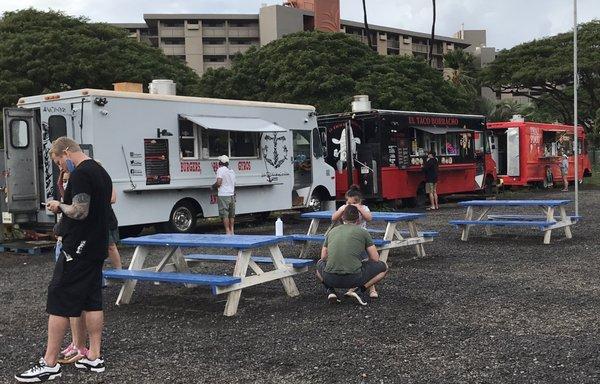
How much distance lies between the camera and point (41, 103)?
12.6 meters

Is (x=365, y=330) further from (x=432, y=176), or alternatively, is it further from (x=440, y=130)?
(x=440, y=130)

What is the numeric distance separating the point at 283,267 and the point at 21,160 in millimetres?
7307

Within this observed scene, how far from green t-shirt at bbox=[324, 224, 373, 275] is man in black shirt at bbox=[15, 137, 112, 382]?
2.63 metres

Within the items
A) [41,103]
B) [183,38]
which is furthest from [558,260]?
[183,38]

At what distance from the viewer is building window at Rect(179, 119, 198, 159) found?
1382 centimetres

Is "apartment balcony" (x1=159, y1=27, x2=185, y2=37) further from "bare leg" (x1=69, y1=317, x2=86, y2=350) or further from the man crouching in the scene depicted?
"bare leg" (x1=69, y1=317, x2=86, y2=350)

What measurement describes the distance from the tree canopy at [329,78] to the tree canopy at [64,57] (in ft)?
10.3

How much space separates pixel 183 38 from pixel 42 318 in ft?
249

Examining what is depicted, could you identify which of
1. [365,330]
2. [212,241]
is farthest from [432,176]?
[365,330]

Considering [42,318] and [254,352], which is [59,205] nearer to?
[254,352]

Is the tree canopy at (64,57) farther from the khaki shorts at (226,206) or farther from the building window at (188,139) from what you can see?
the khaki shorts at (226,206)

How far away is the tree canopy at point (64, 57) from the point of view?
31.3 meters

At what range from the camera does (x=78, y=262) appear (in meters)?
4.88

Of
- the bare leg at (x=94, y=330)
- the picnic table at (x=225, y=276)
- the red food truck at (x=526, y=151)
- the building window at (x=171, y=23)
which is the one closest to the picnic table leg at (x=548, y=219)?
the picnic table at (x=225, y=276)
